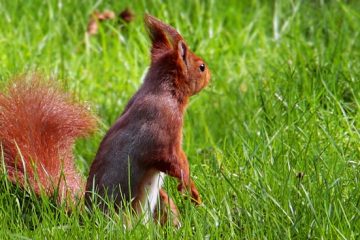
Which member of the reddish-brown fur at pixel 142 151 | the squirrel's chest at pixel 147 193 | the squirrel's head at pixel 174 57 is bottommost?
the squirrel's chest at pixel 147 193

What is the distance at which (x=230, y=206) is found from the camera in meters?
3.13

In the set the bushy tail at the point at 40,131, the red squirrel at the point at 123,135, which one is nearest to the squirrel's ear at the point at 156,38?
the red squirrel at the point at 123,135

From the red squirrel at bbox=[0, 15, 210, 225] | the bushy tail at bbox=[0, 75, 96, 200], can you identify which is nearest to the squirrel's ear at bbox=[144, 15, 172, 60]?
the red squirrel at bbox=[0, 15, 210, 225]

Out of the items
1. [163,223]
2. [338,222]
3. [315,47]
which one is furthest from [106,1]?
[338,222]

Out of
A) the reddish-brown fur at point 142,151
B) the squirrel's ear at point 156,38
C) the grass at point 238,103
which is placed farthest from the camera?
the squirrel's ear at point 156,38

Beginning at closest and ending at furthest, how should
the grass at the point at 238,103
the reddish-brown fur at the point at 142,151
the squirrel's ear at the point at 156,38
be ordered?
1. the grass at the point at 238,103
2. the reddish-brown fur at the point at 142,151
3. the squirrel's ear at the point at 156,38

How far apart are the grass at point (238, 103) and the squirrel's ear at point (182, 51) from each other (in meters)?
0.35

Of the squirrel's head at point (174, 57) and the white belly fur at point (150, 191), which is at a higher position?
the squirrel's head at point (174, 57)

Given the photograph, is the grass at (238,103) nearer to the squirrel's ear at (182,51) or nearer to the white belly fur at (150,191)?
the white belly fur at (150,191)

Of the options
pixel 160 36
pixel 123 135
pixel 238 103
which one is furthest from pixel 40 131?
pixel 238 103

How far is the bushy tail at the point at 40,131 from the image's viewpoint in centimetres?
340

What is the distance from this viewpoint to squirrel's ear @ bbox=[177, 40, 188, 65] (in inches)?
132

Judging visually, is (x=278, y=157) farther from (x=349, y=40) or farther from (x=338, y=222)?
(x=349, y=40)

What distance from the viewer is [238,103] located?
429 centimetres
